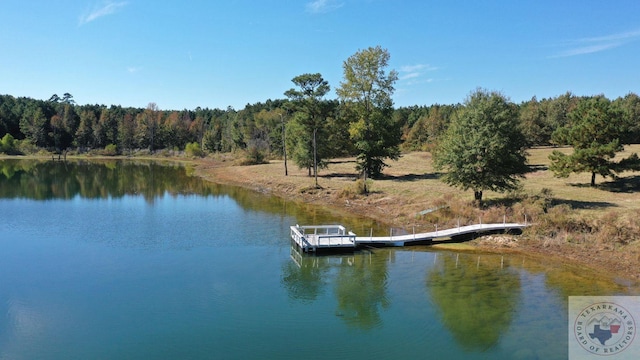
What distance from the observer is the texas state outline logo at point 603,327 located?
594 inches

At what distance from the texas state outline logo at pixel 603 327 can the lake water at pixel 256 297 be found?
0.47 meters

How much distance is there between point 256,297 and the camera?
19.5m

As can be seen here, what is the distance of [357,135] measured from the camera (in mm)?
48969

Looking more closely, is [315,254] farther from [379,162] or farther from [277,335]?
[379,162]

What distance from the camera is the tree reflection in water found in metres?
16.8

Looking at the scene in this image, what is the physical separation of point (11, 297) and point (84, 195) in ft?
110

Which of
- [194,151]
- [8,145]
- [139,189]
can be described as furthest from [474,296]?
[8,145]

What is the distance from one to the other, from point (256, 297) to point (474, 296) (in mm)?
9475

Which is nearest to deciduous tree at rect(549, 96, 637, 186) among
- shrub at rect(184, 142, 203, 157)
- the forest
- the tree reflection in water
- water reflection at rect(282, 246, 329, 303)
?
the tree reflection in water

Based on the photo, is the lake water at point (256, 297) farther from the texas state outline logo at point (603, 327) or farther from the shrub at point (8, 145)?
the shrub at point (8, 145)

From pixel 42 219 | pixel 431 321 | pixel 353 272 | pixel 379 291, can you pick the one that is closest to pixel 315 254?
pixel 353 272

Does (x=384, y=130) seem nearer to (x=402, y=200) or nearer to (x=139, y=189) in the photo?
(x=402, y=200)

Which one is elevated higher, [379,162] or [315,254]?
[379,162]

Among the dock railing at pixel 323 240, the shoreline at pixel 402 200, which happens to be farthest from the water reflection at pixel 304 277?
the shoreline at pixel 402 200
